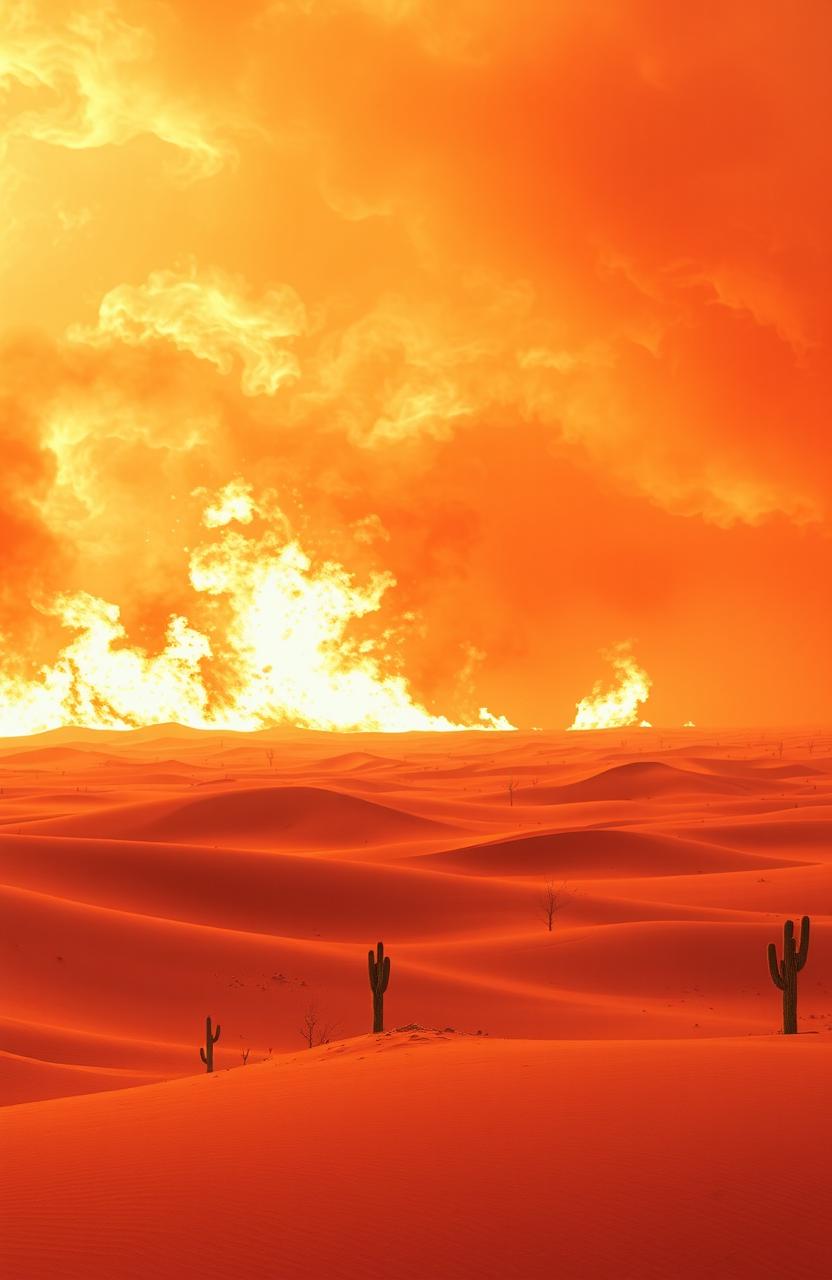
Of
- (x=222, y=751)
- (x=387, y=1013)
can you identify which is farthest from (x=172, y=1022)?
(x=222, y=751)

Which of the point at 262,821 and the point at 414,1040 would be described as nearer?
the point at 414,1040

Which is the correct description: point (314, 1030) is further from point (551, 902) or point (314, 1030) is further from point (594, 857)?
point (594, 857)

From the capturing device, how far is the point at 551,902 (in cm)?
2427

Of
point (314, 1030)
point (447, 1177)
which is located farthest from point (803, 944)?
point (447, 1177)

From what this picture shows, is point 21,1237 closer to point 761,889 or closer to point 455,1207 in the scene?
point 455,1207

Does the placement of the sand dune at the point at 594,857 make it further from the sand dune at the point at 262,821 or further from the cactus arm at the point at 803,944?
the cactus arm at the point at 803,944

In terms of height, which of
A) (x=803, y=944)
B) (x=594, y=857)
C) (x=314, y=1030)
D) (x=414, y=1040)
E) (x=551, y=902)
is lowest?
(x=314, y=1030)

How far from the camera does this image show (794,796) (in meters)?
50.3

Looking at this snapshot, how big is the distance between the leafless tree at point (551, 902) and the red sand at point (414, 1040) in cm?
23

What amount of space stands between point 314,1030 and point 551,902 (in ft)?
26.7

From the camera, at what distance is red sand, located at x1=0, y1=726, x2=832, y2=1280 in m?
5.29

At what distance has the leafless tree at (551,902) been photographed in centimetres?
2411

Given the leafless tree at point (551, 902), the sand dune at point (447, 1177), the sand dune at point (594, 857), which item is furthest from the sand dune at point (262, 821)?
the sand dune at point (447, 1177)

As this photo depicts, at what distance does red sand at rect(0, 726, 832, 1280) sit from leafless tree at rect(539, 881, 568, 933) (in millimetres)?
229
